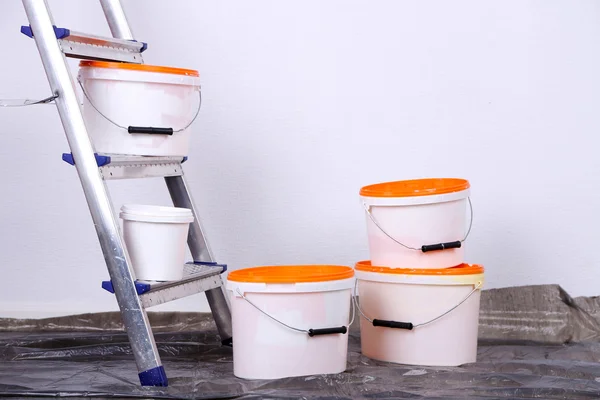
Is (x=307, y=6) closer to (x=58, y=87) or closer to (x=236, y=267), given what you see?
(x=236, y=267)

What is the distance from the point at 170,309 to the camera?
312 cm

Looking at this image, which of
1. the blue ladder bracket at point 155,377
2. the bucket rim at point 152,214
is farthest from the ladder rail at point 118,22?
the blue ladder bracket at point 155,377

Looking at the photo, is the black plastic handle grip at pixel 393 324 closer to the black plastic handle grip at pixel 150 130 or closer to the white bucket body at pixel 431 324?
the white bucket body at pixel 431 324

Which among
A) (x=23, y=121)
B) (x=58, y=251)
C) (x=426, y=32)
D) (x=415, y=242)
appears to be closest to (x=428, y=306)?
(x=415, y=242)

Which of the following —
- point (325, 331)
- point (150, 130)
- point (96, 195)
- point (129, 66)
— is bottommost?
point (325, 331)

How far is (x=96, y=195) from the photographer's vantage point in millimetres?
2129

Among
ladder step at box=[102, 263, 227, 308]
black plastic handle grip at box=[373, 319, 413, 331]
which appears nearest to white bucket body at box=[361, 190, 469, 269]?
black plastic handle grip at box=[373, 319, 413, 331]

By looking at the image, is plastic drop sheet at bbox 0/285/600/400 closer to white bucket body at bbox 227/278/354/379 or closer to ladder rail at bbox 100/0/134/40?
white bucket body at bbox 227/278/354/379

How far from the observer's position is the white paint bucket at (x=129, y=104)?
7.28 ft

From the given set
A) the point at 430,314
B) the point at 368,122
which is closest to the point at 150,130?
the point at 430,314

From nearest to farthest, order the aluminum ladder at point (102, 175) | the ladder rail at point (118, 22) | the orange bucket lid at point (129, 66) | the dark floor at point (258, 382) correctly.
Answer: the dark floor at point (258, 382)
the aluminum ladder at point (102, 175)
the orange bucket lid at point (129, 66)
the ladder rail at point (118, 22)

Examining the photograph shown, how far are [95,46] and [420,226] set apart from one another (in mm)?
1056

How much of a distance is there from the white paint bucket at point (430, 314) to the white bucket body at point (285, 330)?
267mm

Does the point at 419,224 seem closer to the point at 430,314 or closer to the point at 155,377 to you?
the point at 430,314
